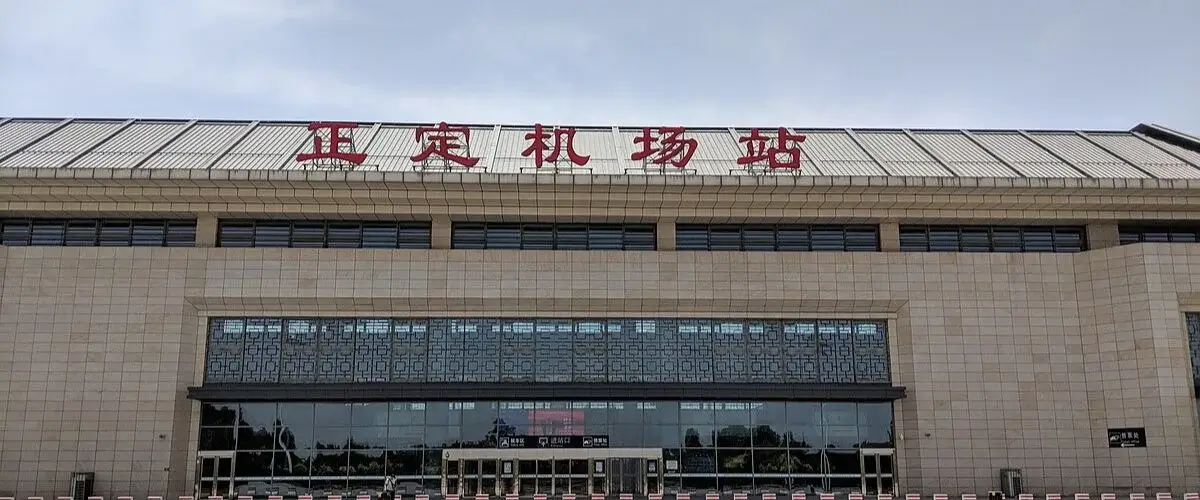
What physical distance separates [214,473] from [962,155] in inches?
1161

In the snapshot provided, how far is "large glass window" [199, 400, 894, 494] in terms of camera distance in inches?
1235

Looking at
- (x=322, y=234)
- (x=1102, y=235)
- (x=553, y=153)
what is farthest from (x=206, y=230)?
(x=1102, y=235)

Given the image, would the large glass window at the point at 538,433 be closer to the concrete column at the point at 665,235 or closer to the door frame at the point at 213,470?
the door frame at the point at 213,470

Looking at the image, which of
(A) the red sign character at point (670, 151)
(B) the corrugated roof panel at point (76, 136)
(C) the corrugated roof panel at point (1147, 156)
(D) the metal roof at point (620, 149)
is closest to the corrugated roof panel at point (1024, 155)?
(D) the metal roof at point (620, 149)

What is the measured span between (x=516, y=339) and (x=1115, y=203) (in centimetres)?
2049

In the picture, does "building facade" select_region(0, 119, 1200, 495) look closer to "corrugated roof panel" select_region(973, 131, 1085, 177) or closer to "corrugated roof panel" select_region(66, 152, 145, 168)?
"corrugated roof panel" select_region(66, 152, 145, 168)

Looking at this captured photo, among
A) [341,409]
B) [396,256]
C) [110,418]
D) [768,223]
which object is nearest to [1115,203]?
[768,223]

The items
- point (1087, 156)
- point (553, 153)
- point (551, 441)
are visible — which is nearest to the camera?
point (551, 441)

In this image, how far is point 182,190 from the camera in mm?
31062

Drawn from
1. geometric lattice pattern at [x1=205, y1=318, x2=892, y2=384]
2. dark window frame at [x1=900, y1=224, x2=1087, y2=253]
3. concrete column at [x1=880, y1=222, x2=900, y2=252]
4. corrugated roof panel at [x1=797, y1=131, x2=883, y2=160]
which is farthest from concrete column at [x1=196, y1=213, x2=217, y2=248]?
dark window frame at [x1=900, y1=224, x2=1087, y2=253]

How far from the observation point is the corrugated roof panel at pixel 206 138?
36.5 meters

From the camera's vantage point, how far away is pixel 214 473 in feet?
102

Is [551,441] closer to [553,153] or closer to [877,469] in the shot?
[553,153]

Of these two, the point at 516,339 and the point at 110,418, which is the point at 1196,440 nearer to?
the point at 516,339
